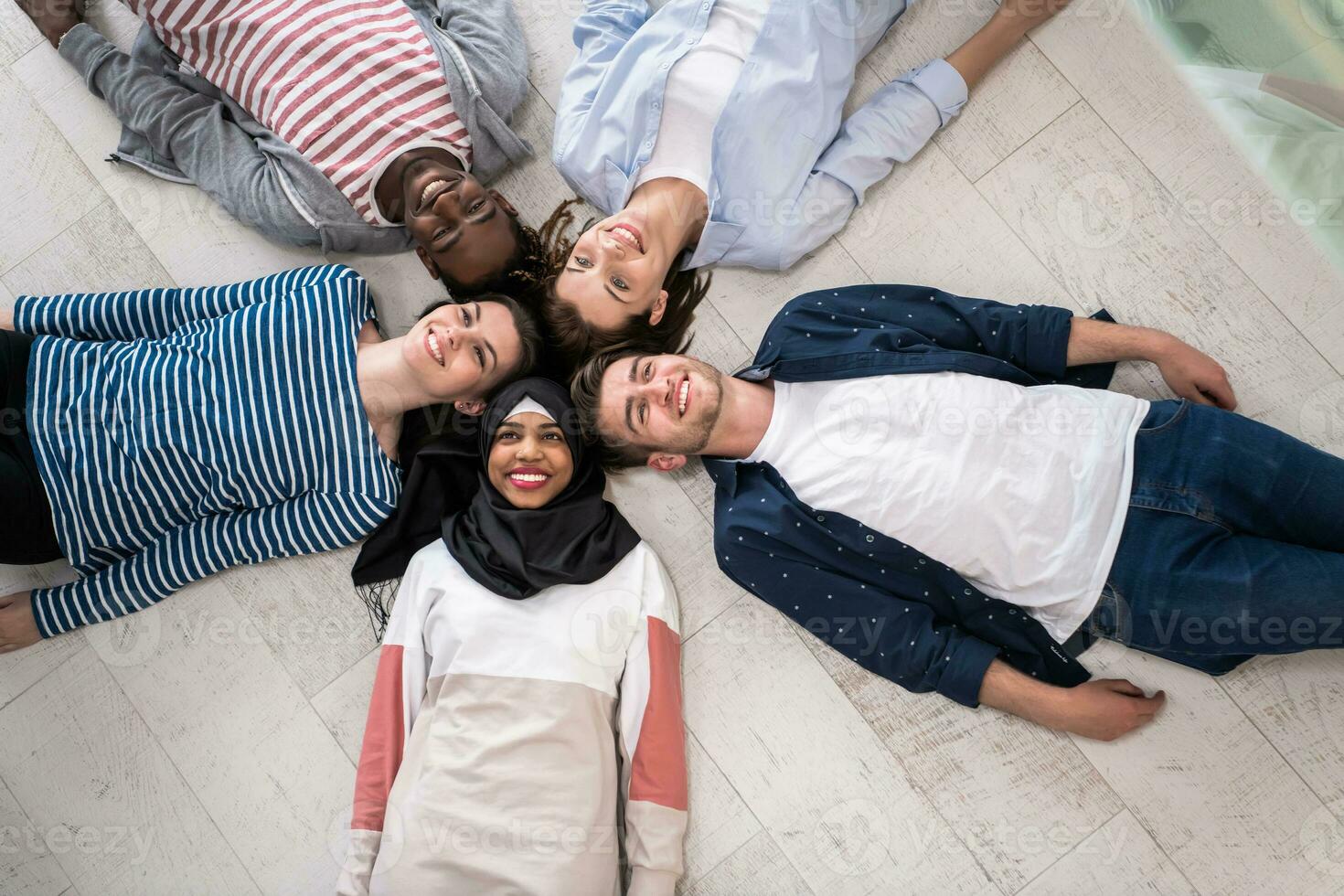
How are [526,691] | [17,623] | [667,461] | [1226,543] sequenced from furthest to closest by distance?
[17,623]
[667,461]
[526,691]
[1226,543]

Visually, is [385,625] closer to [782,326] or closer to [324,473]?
[324,473]

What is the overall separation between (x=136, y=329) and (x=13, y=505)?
19.1 inches

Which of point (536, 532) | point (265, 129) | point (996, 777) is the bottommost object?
point (996, 777)

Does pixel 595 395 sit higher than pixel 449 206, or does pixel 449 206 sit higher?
pixel 449 206

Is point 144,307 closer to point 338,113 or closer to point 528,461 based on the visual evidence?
point 338,113

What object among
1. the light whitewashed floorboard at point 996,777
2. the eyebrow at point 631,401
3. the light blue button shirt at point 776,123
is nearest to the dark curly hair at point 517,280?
the light blue button shirt at point 776,123

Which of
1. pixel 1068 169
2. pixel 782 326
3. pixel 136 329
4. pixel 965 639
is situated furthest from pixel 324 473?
pixel 1068 169

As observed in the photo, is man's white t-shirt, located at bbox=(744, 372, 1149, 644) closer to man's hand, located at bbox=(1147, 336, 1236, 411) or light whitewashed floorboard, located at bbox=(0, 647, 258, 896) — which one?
man's hand, located at bbox=(1147, 336, 1236, 411)

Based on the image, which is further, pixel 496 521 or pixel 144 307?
pixel 144 307

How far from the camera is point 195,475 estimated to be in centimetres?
207

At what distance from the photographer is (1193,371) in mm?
1955

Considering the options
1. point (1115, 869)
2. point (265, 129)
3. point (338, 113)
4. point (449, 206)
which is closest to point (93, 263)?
point (265, 129)

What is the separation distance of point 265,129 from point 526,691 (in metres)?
1.53

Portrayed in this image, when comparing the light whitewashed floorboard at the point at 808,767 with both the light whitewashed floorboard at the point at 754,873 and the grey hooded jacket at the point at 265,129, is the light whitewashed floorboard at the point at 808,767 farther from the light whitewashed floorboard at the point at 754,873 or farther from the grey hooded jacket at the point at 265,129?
the grey hooded jacket at the point at 265,129
